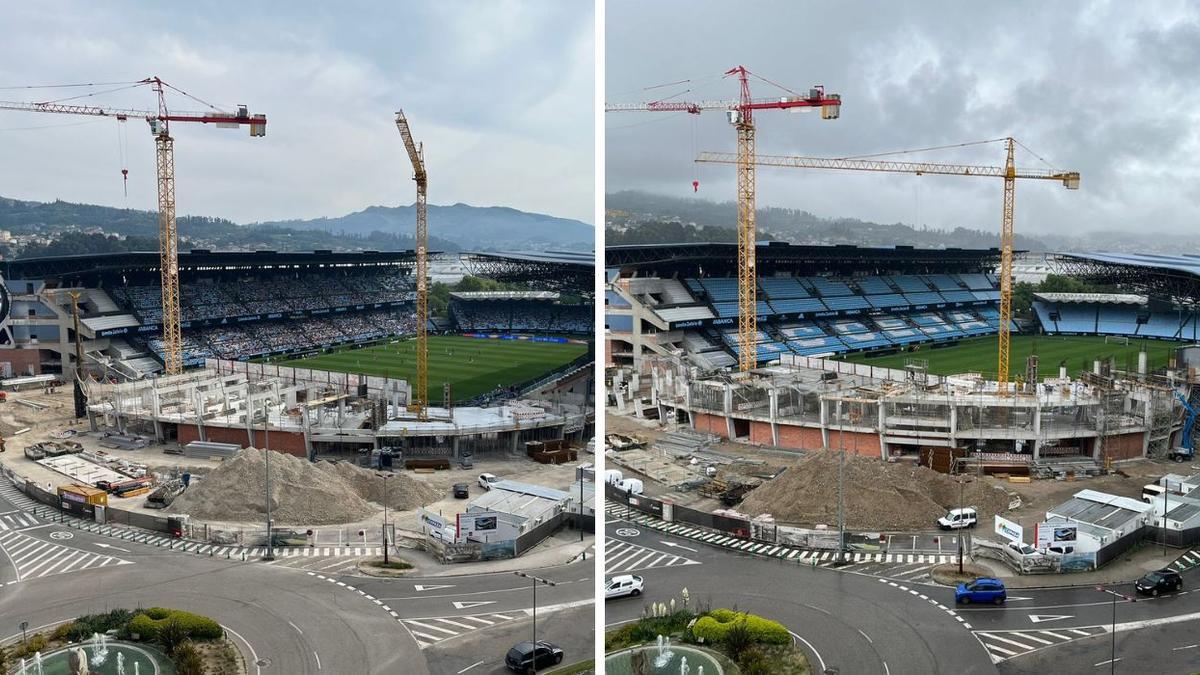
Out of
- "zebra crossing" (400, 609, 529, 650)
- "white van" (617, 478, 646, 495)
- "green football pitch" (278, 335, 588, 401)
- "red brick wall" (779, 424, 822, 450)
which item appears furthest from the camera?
"green football pitch" (278, 335, 588, 401)

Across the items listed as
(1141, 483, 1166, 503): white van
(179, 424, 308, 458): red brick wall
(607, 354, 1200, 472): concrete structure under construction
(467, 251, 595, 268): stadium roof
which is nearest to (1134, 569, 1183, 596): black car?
(1141, 483, 1166, 503): white van

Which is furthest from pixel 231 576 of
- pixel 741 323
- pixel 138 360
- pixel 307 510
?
pixel 138 360

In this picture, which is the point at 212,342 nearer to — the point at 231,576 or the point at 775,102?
the point at 231,576

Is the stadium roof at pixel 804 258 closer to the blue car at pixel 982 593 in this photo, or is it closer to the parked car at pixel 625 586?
the parked car at pixel 625 586

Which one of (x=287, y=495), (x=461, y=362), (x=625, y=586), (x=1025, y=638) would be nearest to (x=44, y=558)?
(x=287, y=495)

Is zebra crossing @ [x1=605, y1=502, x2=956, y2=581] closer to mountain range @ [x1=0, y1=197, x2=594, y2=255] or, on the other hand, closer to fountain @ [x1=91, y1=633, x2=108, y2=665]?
mountain range @ [x1=0, y1=197, x2=594, y2=255]

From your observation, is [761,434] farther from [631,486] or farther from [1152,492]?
[1152,492]
